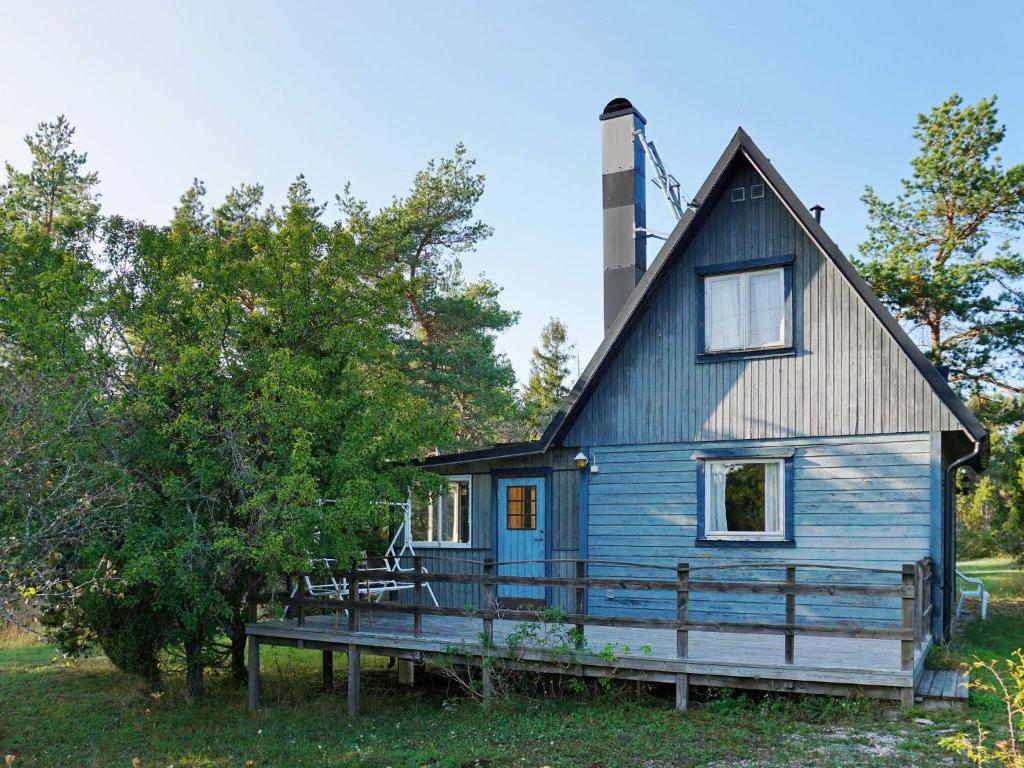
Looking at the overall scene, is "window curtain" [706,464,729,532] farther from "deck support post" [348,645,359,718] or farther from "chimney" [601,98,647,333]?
"deck support post" [348,645,359,718]

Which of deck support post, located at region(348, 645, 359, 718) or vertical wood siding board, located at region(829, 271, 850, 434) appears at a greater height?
vertical wood siding board, located at region(829, 271, 850, 434)

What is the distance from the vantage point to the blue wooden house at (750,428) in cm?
1078

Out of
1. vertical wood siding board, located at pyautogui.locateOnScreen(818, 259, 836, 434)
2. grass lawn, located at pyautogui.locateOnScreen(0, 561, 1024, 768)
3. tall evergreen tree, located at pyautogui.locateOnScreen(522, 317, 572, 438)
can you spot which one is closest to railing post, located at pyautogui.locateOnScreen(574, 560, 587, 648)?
grass lawn, located at pyautogui.locateOnScreen(0, 561, 1024, 768)

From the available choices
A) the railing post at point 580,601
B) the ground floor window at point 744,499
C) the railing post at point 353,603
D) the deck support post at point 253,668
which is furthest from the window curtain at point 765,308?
the deck support post at point 253,668

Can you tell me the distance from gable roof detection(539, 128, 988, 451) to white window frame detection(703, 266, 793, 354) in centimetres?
61

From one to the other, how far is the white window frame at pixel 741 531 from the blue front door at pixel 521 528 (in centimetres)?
284

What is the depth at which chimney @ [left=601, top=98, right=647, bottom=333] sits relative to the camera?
46.8 ft

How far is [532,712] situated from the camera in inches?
370

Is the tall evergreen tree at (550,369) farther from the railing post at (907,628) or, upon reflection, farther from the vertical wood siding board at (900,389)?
the railing post at (907,628)

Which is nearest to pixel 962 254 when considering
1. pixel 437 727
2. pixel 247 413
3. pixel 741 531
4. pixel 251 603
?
pixel 741 531

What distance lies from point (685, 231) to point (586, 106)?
6.39 m

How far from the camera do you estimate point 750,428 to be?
11.8 m

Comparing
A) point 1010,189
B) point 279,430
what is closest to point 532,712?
point 279,430

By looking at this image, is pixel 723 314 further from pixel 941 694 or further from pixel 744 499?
pixel 941 694
